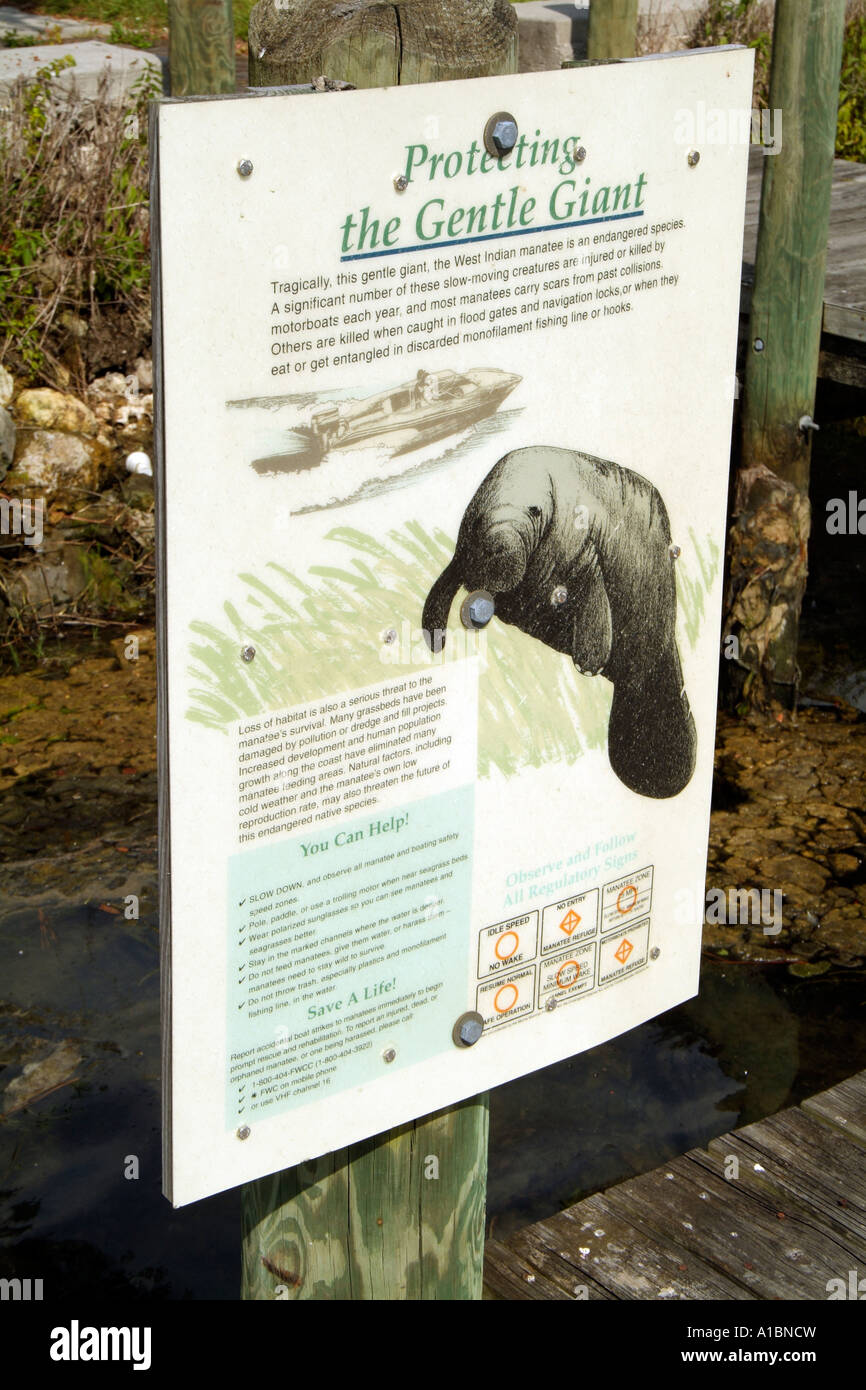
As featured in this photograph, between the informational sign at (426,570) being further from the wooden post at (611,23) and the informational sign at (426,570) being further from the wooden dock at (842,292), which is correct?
the wooden post at (611,23)

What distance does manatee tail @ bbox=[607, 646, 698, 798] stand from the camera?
235 centimetres

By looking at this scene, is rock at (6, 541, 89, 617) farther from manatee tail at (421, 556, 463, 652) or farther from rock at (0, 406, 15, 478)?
manatee tail at (421, 556, 463, 652)

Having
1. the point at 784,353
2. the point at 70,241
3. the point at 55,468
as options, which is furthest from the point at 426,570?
the point at 70,241

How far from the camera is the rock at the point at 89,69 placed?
25.2 ft

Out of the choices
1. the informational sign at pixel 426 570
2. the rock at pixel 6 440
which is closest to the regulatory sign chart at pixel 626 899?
the informational sign at pixel 426 570

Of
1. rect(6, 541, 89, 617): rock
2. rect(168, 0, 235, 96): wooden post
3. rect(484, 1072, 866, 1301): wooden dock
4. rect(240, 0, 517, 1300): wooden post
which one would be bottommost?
rect(484, 1072, 866, 1301): wooden dock

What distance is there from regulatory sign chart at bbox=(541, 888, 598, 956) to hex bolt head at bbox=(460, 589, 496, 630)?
0.48m

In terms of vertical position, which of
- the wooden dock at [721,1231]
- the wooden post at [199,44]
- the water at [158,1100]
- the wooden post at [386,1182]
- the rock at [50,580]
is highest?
the wooden post at [199,44]

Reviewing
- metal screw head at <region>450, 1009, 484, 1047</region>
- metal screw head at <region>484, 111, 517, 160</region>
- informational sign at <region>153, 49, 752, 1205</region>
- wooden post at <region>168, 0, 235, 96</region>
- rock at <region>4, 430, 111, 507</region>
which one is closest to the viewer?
informational sign at <region>153, 49, 752, 1205</region>

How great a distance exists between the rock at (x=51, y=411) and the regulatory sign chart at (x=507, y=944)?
17.1 ft

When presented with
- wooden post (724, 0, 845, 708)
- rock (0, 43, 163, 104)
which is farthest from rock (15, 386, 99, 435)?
wooden post (724, 0, 845, 708)

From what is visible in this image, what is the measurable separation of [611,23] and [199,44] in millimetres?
1554

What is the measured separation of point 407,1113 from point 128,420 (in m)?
5.58
